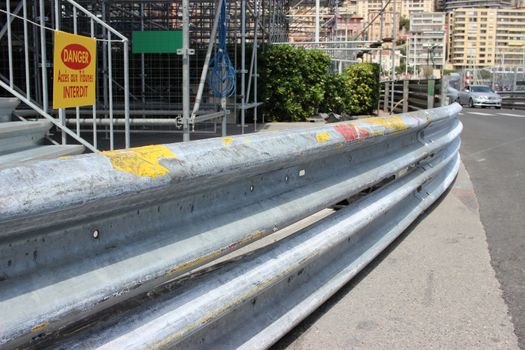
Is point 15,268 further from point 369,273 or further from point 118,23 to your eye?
point 118,23

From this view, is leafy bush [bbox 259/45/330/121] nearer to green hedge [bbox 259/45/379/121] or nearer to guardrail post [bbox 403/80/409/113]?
green hedge [bbox 259/45/379/121]

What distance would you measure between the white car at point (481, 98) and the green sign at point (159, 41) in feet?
100.0

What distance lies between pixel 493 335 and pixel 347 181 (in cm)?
130

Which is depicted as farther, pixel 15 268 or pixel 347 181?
pixel 347 181

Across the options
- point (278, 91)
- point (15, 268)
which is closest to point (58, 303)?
point (15, 268)

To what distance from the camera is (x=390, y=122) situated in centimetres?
468

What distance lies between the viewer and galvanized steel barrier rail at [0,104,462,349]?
68.8 inches

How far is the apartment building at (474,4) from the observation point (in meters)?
144

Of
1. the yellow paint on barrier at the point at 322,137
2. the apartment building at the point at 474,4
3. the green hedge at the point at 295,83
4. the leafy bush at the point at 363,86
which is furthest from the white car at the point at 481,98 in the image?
the apartment building at the point at 474,4

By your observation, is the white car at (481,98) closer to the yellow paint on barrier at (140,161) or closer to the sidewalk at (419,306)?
the sidewalk at (419,306)

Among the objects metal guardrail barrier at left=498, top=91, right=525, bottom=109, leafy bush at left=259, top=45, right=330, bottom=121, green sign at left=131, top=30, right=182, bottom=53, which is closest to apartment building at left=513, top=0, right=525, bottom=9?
metal guardrail barrier at left=498, top=91, right=525, bottom=109

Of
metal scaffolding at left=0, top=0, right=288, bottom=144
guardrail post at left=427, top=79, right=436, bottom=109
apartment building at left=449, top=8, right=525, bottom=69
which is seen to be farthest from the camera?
apartment building at left=449, top=8, right=525, bottom=69

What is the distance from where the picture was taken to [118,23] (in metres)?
13.3

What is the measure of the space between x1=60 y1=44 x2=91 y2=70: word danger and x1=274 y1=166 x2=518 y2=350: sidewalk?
10.9 ft
